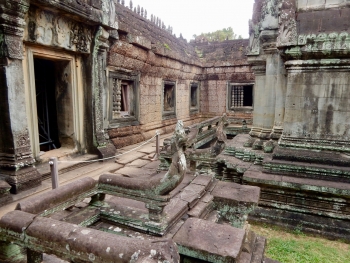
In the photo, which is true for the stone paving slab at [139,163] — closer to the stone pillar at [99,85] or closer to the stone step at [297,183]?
the stone pillar at [99,85]

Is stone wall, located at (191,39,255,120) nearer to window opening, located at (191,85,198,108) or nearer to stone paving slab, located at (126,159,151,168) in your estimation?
window opening, located at (191,85,198,108)

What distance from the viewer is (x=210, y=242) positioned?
1.94 meters

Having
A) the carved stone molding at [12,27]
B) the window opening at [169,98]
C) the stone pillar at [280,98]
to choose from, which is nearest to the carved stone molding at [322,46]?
the stone pillar at [280,98]

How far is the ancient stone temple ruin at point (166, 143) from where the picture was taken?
1984mm

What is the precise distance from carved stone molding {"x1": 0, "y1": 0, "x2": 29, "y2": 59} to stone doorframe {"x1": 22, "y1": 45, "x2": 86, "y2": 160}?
0.55 meters

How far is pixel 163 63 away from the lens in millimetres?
10500

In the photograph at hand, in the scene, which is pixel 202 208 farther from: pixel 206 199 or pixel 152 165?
pixel 152 165

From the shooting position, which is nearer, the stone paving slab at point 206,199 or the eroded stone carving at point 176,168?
the eroded stone carving at point 176,168

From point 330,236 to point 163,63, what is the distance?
8623 mm

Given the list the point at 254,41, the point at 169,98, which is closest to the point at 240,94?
the point at 169,98

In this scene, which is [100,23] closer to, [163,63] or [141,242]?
[163,63]

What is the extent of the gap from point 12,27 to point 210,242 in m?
4.54

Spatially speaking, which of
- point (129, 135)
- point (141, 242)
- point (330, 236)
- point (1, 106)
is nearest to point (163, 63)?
point (129, 135)

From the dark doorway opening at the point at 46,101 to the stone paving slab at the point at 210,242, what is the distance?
557cm
